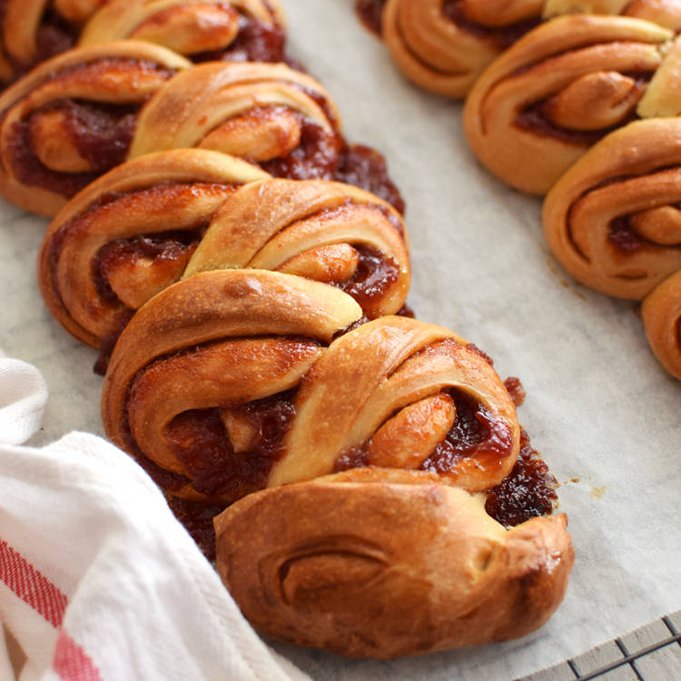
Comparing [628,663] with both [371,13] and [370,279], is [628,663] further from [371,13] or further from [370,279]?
[371,13]

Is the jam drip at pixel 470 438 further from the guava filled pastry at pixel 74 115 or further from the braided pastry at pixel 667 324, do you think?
the guava filled pastry at pixel 74 115

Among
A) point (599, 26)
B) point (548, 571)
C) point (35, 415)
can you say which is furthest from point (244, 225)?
point (599, 26)

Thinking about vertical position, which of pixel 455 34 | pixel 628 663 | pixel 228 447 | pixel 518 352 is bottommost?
pixel 628 663

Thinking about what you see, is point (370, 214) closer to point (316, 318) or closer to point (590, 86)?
point (316, 318)

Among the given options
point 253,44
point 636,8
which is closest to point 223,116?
point 253,44

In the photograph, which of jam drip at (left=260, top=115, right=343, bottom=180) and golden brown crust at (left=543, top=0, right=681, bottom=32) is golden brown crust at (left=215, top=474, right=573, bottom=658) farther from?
golden brown crust at (left=543, top=0, right=681, bottom=32)
